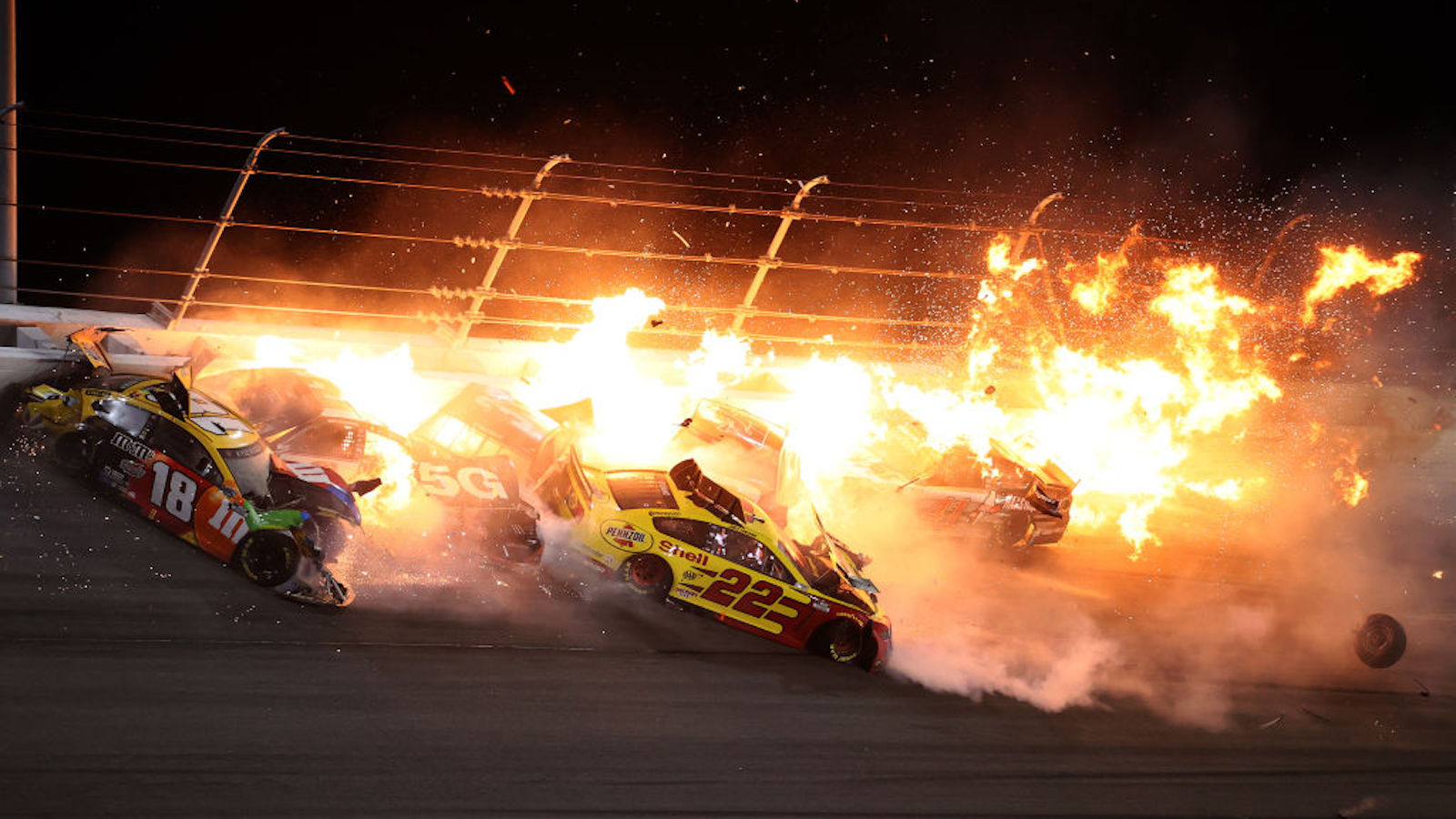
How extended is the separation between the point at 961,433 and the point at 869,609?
407 centimetres

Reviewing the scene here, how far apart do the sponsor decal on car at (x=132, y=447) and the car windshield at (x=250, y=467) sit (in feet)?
1.74

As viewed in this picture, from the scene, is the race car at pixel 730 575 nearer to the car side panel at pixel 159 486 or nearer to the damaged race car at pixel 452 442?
the damaged race car at pixel 452 442

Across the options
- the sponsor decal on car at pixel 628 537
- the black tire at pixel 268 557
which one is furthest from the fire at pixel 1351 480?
the black tire at pixel 268 557

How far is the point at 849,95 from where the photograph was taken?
2833 cm

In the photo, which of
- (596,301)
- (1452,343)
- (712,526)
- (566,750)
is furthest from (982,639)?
(1452,343)

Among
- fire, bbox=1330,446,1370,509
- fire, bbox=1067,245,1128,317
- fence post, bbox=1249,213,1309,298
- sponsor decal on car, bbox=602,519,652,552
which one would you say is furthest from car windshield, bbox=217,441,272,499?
fire, bbox=1330,446,1370,509

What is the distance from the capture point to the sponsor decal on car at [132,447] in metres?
9.30

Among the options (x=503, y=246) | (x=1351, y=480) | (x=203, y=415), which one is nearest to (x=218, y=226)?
(x=503, y=246)

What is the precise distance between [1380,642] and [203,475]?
36.6ft

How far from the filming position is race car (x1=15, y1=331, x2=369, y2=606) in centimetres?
899

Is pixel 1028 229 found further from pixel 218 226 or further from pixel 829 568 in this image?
pixel 218 226

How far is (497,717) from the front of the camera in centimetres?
820

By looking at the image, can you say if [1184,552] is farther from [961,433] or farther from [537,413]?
[537,413]

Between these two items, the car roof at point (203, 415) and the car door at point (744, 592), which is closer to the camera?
the car roof at point (203, 415)
